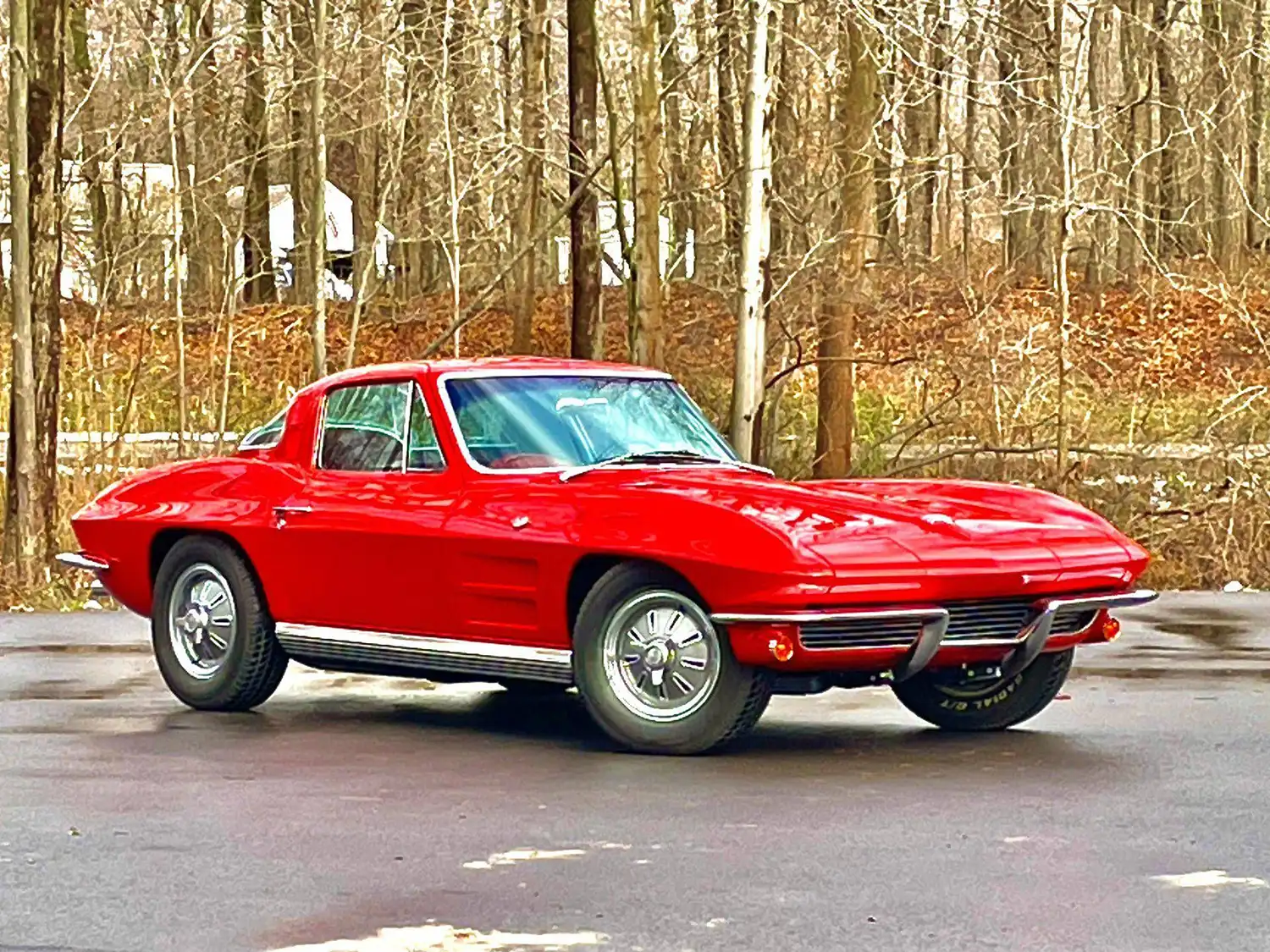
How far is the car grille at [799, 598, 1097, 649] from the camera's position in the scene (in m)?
8.90

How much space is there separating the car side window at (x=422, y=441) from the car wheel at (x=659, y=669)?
116cm

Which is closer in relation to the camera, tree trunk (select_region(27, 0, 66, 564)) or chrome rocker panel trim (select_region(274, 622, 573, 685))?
chrome rocker panel trim (select_region(274, 622, 573, 685))

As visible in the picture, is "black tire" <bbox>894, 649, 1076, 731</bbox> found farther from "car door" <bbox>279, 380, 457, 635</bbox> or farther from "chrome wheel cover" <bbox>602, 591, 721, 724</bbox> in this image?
"car door" <bbox>279, 380, 457, 635</bbox>

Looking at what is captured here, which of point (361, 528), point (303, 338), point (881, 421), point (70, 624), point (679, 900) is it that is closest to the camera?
point (679, 900)

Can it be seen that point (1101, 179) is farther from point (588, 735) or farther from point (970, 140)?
point (588, 735)

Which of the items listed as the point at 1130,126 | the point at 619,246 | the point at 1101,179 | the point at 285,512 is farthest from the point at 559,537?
the point at 1130,126

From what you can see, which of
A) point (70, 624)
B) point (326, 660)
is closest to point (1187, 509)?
point (70, 624)

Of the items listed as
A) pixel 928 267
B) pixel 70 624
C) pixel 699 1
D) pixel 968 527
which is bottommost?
pixel 70 624

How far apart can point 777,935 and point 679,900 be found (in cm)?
51

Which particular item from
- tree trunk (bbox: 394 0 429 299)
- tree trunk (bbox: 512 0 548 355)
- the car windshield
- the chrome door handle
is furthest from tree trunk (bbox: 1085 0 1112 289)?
the chrome door handle

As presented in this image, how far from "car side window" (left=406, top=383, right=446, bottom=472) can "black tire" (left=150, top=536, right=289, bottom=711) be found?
1.09 m

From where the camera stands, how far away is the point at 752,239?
20.1m

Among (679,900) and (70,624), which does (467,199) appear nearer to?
(70,624)

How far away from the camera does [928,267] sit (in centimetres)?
3152
